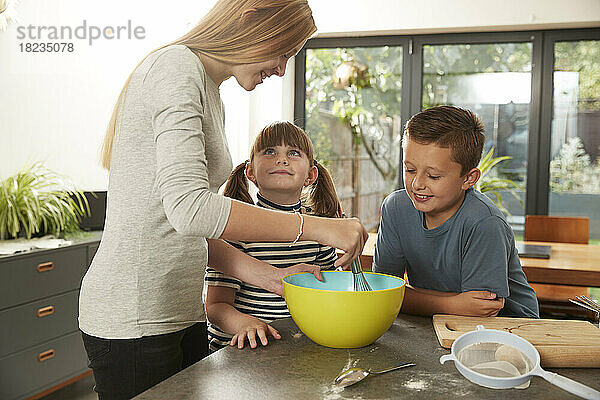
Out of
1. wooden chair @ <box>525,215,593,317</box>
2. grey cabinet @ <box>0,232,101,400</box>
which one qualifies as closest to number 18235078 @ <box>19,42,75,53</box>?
grey cabinet @ <box>0,232,101,400</box>

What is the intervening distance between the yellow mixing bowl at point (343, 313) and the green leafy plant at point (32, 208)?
2.27 meters

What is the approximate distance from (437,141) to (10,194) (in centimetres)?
231

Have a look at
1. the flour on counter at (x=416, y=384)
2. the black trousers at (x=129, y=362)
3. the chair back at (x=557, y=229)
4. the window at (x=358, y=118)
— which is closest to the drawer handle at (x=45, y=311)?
the black trousers at (x=129, y=362)

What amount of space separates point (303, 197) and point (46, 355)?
181 cm

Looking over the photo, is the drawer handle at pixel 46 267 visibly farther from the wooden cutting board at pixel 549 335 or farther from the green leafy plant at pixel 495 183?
the green leafy plant at pixel 495 183

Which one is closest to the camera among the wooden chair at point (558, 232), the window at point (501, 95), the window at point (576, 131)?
the wooden chair at point (558, 232)

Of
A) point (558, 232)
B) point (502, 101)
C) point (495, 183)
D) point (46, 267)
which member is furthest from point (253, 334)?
point (502, 101)

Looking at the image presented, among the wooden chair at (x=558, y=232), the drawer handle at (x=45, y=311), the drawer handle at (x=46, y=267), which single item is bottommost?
the drawer handle at (x=45, y=311)

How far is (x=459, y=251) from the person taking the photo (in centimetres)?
145

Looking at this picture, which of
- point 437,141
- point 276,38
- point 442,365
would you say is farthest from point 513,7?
point 442,365

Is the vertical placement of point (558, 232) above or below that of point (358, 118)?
below

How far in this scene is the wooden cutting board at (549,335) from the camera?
1040 millimetres

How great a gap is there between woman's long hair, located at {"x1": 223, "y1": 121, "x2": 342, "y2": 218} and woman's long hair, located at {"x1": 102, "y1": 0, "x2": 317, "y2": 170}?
465mm

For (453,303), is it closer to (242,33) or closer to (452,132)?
(452,132)
